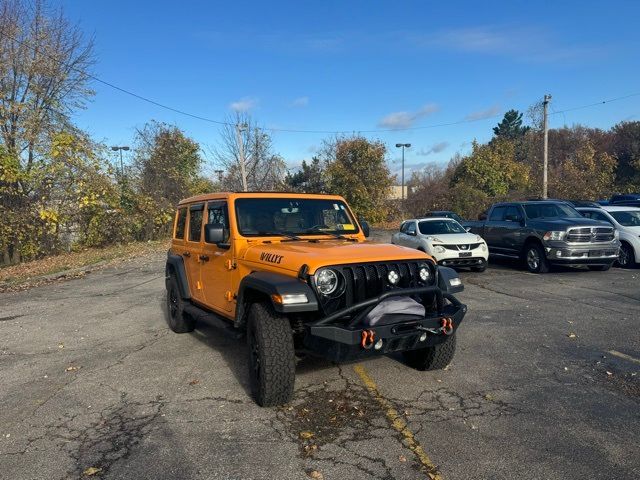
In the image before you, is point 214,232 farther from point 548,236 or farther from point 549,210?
point 549,210

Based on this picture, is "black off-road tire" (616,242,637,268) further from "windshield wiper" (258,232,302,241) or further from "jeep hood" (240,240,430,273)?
"windshield wiper" (258,232,302,241)

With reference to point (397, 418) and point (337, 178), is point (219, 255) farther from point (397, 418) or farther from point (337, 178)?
point (337, 178)

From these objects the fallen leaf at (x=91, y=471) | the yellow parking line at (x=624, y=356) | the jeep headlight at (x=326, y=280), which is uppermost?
the jeep headlight at (x=326, y=280)

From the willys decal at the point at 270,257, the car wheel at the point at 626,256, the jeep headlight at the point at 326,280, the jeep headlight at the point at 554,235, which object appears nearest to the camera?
the jeep headlight at the point at 326,280

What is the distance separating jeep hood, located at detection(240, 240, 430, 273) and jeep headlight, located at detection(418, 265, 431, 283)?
100mm

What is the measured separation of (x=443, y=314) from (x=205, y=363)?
2.84 meters

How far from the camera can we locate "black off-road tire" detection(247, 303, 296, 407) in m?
4.17

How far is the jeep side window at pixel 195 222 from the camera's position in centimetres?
639

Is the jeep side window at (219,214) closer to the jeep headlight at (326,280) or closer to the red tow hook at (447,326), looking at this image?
the jeep headlight at (326,280)

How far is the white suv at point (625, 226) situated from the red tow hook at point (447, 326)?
10.6 metres

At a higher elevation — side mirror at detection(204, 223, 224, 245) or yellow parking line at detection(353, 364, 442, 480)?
side mirror at detection(204, 223, 224, 245)

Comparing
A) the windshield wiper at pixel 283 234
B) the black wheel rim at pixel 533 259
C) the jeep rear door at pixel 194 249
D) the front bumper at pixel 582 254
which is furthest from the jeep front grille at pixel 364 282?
the black wheel rim at pixel 533 259

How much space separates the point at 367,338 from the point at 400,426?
0.75 metres

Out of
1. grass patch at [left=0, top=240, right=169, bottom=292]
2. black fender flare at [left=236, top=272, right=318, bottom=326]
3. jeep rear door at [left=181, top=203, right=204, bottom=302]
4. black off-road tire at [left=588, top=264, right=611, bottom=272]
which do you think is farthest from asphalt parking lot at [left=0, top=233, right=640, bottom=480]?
grass patch at [left=0, top=240, right=169, bottom=292]
